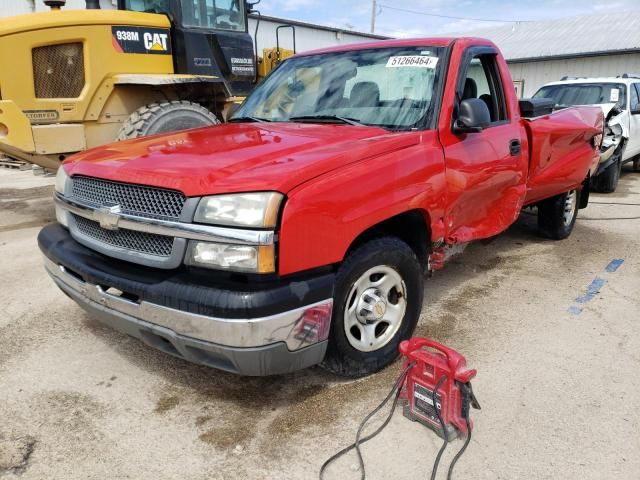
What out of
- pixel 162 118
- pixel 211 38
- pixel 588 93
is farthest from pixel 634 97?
pixel 162 118

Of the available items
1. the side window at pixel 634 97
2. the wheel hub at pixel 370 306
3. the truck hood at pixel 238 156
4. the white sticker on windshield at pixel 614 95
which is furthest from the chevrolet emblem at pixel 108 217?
the side window at pixel 634 97

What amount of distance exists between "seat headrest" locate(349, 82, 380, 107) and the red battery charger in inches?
→ 66.3

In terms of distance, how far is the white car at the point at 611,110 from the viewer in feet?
28.6

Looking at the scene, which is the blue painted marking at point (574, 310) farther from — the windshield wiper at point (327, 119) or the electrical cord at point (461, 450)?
the windshield wiper at point (327, 119)

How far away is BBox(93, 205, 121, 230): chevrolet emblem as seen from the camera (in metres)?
2.69

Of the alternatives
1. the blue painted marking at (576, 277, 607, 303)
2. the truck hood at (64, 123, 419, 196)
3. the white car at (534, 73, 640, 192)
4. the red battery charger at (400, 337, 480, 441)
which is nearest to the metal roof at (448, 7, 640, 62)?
the white car at (534, 73, 640, 192)

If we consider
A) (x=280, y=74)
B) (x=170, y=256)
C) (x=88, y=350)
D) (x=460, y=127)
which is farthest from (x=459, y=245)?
(x=88, y=350)

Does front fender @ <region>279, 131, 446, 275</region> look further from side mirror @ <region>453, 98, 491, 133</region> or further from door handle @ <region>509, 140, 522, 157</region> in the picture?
door handle @ <region>509, 140, 522, 157</region>

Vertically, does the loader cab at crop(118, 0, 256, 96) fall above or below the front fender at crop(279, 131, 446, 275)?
above

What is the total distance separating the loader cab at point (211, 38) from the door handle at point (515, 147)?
14.2ft

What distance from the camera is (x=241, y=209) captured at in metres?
2.37

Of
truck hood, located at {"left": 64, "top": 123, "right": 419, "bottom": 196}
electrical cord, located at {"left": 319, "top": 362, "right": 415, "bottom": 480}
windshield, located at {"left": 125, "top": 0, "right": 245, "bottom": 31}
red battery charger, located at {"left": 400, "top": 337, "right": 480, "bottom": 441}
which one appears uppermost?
windshield, located at {"left": 125, "top": 0, "right": 245, "bottom": 31}

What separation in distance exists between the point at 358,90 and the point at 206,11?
4.26m

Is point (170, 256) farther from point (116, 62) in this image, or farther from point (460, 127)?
point (116, 62)
